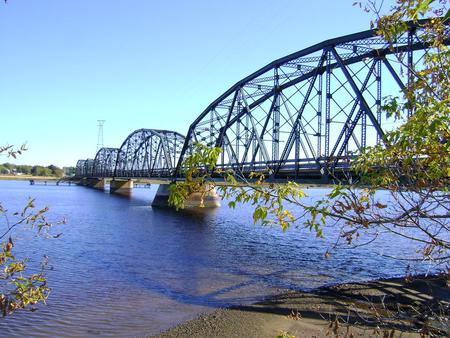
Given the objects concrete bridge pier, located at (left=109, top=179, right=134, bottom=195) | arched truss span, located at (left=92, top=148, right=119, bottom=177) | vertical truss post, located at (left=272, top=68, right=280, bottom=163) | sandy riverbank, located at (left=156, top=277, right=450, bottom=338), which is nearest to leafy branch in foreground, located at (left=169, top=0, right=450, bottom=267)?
sandy riverbank, located at (left=156, top=277, right=450, bottom=338)

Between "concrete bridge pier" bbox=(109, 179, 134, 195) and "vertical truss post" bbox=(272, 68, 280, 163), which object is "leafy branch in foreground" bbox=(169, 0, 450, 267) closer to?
"vertical truss post" bbox=(272, 68, 280, 163)

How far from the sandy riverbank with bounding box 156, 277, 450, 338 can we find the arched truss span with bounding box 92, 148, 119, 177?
16291cm

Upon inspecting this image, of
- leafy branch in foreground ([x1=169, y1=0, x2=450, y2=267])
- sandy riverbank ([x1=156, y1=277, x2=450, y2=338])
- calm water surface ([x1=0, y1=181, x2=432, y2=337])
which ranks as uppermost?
leafy branch in foreground ([x1=169, y1=0, x2=450, y2=267])

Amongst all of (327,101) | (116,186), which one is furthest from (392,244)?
(116,186)

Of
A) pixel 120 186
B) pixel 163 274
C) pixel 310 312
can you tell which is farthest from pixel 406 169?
pixel 120 186

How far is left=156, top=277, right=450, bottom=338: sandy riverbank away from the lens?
12.4m

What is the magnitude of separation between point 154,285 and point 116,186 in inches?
5148

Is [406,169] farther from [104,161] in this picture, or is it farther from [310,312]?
[104,161]

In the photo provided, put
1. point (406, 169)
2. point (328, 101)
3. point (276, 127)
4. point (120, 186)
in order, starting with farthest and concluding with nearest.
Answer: point (120, 186) → point (276, 127) → point (328, 101) → point (406, 169)

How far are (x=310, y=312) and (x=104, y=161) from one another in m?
184

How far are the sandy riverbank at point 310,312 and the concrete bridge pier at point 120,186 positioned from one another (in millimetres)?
131691

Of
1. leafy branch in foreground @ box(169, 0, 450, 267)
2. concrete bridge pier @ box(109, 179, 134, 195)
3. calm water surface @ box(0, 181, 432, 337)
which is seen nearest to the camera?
leafy branch in foreground @ box(169, 0, 450, 267)

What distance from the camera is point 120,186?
14612 cm

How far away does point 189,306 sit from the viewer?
1599 centimetres
